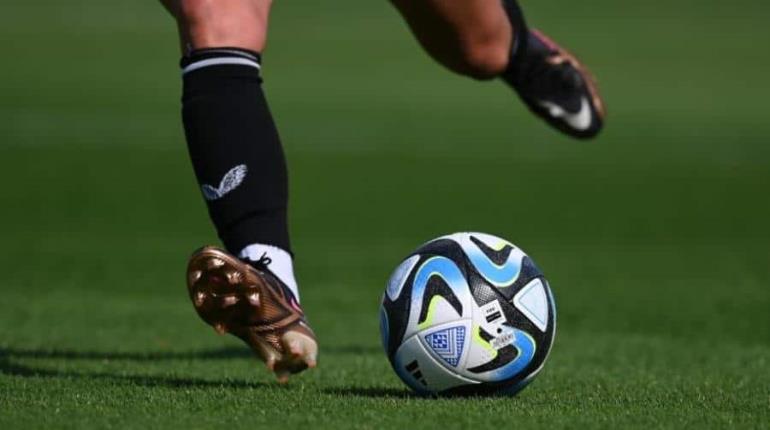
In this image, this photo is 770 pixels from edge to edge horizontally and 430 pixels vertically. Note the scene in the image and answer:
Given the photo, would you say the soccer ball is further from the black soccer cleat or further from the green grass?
the black soccer cleat

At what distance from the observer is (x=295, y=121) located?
18.9 m

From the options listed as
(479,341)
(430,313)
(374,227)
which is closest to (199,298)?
(430,313)

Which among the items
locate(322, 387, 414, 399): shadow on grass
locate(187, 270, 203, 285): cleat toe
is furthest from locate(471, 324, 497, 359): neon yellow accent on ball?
locate(187, 270, 203, 285): cleat toe

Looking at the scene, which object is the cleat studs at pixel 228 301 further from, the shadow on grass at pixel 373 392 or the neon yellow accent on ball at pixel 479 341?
the neon yellow accent on ball at pixel 479 341

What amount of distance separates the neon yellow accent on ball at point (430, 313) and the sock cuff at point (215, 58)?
34.1 inches

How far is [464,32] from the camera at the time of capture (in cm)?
596

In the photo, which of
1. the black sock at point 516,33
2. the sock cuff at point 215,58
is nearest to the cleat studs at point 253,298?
the sock cuff at point 215,58

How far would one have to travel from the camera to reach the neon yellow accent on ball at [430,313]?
430 cm

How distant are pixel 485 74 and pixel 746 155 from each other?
10516 millimetres

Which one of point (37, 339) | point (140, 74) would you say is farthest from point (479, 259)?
point (140, 74)

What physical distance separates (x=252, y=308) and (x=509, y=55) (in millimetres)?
2648

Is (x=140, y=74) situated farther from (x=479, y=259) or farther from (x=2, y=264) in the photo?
(x=479, y=259)

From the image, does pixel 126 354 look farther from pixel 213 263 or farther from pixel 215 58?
pixel 213 263

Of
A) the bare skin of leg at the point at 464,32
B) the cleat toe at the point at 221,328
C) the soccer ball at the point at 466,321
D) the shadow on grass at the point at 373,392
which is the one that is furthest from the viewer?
the bare skin of leg at the point at 464,32
